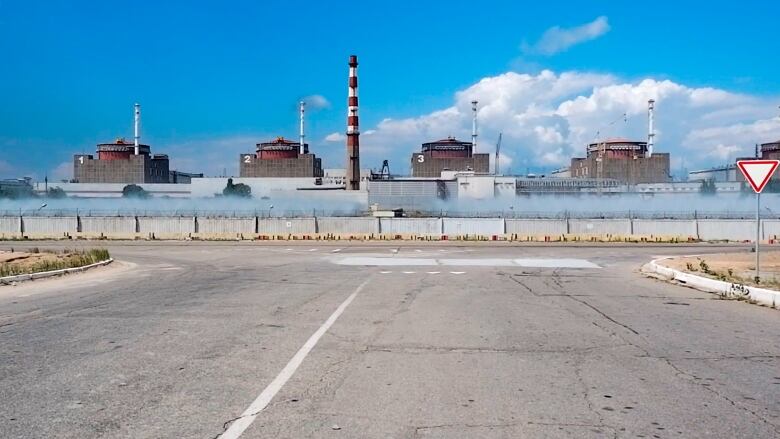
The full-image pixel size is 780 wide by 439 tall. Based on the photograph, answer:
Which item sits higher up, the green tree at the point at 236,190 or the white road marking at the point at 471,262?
the green tree at the point at 236,190

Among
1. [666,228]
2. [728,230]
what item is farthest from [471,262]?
[728,230]

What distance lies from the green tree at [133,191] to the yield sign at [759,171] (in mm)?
122078

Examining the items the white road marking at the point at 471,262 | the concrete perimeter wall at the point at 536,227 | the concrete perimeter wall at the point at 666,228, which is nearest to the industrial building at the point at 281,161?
the concrete perimeter wall at the point at 536,227

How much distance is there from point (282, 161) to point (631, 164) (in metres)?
68.0

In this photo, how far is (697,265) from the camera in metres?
23.8

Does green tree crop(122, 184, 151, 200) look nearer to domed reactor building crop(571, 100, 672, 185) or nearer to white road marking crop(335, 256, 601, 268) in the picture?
domed reactor building crop(571, 100, 672, 185)

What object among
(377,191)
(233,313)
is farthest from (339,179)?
(233,313)

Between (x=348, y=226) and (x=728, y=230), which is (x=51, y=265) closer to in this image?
(x=348, y=226)

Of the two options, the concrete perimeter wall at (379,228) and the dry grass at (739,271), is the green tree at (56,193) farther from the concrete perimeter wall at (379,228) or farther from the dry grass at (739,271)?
the dry grass at (739,271)

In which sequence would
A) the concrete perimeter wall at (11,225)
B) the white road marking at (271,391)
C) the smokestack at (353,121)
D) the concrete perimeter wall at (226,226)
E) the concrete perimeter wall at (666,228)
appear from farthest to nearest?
the smokestack at (353,121) < the concrete perimeter wall at (11,225) < the concrete perimeter wall at (226,226) < the concrete perimeter wall at (666,228) < the white road marking at (271,391)

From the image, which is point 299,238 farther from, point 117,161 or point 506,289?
point 117,161

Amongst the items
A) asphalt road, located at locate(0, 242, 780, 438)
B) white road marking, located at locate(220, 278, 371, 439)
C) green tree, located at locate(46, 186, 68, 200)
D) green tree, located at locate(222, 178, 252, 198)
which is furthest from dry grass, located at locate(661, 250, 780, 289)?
green tree, located at locate(46, 186, 68, 200)

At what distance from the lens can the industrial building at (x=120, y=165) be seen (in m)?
141

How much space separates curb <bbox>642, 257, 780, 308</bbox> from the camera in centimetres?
1414
